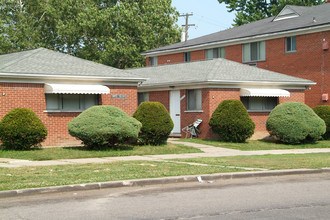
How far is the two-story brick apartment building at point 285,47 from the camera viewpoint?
3288 cm

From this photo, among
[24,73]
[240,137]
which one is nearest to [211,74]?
[240,137]

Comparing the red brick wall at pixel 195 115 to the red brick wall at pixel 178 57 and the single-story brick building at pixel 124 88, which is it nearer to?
the single-story brick building at pixel 124 88

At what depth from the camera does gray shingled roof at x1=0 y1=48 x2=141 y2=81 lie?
2172 centimetres

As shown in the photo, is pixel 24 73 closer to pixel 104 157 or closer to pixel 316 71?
pixel 104 157

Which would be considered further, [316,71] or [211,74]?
[316,71]

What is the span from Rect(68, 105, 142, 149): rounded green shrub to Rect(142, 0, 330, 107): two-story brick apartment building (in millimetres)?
17028

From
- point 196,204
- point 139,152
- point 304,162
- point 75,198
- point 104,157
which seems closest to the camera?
point 196,204

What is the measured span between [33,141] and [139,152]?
4.17 metres

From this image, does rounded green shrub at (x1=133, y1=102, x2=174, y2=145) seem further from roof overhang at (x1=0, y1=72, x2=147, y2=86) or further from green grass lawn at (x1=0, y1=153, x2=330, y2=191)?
green grass lawn at (x1=0, y1=153, x2=330, y2=191)

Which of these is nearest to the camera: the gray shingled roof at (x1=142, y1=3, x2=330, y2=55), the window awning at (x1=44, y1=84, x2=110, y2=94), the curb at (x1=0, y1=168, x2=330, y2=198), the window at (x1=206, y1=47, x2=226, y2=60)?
the curb at (x1=0, y1=168, x2=330, y2=198)

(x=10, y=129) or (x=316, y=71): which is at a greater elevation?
(x=316, y=71)

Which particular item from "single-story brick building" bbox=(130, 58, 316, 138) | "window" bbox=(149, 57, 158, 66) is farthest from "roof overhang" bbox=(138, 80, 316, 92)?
"window" bbox=(149, 57, 158, 66)

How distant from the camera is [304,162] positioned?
16312mm

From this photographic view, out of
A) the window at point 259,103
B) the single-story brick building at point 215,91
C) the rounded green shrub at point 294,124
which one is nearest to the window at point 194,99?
the single-story brick building at point 215,91
